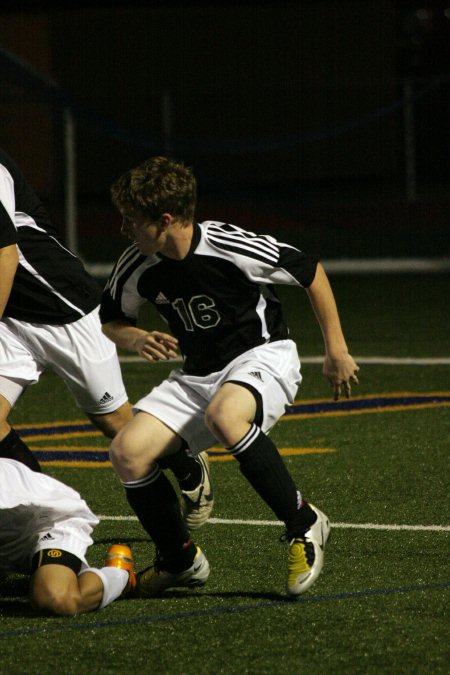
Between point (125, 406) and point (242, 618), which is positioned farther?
point (125, 406)

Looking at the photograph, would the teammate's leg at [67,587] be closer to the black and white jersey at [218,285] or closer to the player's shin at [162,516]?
the player's shin at [162,516]

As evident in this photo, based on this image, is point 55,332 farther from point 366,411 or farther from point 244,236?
point 366,411

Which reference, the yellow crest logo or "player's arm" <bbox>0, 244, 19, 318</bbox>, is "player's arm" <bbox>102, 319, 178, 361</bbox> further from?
the yellow crest logo

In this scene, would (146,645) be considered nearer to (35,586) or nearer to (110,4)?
(35,586)

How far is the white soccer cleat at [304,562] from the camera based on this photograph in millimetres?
5422

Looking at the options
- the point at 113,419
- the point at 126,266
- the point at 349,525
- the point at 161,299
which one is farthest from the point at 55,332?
the point at 349,525

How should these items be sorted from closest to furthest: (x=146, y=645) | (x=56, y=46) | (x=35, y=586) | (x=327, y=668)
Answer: (x=327, y=668), (x=146, y=645), (x=35, y=586), (x=56, y=46)

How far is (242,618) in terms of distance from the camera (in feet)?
17.4

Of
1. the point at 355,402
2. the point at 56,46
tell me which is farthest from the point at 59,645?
the point at 56,46

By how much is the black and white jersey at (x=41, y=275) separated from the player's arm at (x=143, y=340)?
76 cm

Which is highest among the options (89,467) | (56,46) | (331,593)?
(331,593)

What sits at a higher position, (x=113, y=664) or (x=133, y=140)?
(x=113, y=664)

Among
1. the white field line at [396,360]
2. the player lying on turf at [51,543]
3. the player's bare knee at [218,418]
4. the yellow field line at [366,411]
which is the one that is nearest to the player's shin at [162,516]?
the player lying on turf at [51,543]

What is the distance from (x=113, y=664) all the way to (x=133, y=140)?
19.4 metres
